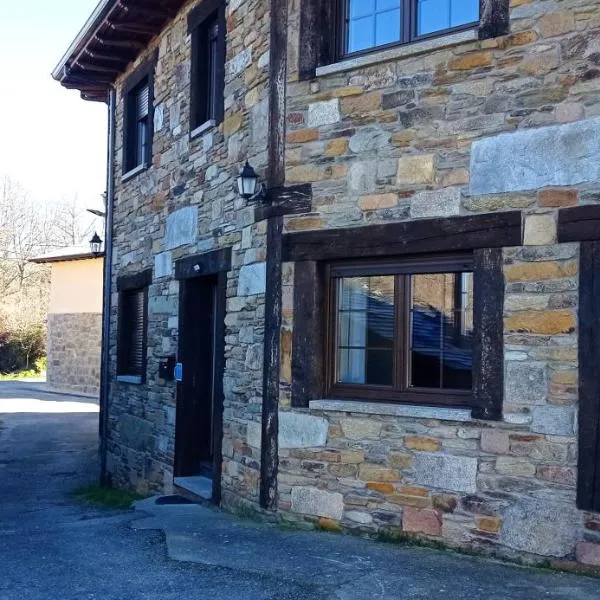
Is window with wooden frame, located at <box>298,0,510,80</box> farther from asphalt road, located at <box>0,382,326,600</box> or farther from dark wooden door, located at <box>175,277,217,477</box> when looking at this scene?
asphalt road, located at <box>0,382,326,600</box>

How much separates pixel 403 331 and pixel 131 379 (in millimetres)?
5446

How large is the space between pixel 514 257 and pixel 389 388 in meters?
1.44

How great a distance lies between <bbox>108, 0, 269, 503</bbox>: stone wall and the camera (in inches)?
312

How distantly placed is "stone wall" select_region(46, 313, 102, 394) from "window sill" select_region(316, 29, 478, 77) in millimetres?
20011

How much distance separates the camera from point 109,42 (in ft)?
37.8

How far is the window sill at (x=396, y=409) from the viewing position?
640 centimetres

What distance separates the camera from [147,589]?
219 inches

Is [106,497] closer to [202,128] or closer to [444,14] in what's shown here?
[202,128]

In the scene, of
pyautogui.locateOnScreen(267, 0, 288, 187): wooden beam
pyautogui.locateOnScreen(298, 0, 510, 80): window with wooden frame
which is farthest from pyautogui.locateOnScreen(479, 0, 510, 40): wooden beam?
pyautogui.locateOnScreen(267, 0, 288, 187): wooden beam

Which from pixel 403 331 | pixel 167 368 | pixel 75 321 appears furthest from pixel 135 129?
pixel 75 321

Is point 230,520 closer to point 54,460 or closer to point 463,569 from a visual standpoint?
point 463,569

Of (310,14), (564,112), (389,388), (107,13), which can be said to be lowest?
(389,388)

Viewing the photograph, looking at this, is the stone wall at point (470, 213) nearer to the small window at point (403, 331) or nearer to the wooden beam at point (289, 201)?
the wooden beam at point (289, 201)

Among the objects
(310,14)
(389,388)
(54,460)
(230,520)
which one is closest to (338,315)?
(389,388)
